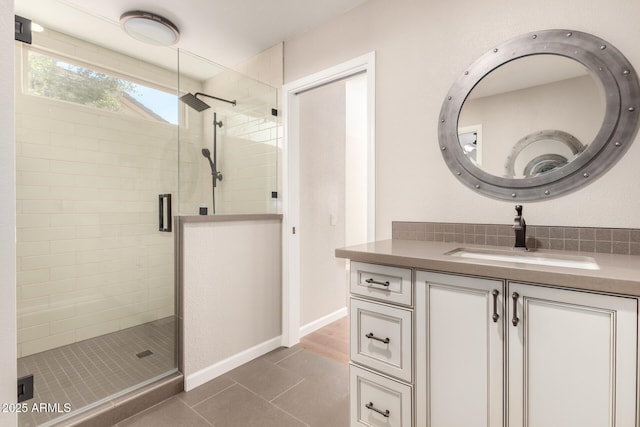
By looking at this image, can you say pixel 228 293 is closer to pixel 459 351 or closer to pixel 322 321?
pixel 322 321

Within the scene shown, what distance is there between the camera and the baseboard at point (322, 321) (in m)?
2.78

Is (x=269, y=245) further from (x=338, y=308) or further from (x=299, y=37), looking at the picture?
(x=299, y=37)

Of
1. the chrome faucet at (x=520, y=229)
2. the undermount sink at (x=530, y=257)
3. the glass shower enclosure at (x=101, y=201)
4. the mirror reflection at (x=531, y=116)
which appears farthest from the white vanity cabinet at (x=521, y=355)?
the glass shower enclosure at (x=101, y=201)

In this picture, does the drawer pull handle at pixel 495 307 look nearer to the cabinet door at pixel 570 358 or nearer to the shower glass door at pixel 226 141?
the cabinet door at pixel 570 358

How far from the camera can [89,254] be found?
2041 millimetres

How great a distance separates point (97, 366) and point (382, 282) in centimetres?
188

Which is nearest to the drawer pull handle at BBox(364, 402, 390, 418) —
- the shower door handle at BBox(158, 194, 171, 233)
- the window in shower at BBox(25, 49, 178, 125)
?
the shower door handle at BBox(158, 194, 171, 233)

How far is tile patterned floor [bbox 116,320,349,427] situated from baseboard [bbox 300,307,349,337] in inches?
16.9

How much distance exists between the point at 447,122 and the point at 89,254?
246 cm

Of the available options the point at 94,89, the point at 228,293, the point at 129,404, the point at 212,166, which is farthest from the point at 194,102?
the point at 129,404

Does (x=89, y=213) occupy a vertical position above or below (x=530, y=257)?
above

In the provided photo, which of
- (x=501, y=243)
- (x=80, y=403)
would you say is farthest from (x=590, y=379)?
(x=80, y=403)

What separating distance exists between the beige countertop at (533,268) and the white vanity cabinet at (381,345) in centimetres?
8

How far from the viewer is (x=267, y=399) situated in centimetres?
184
